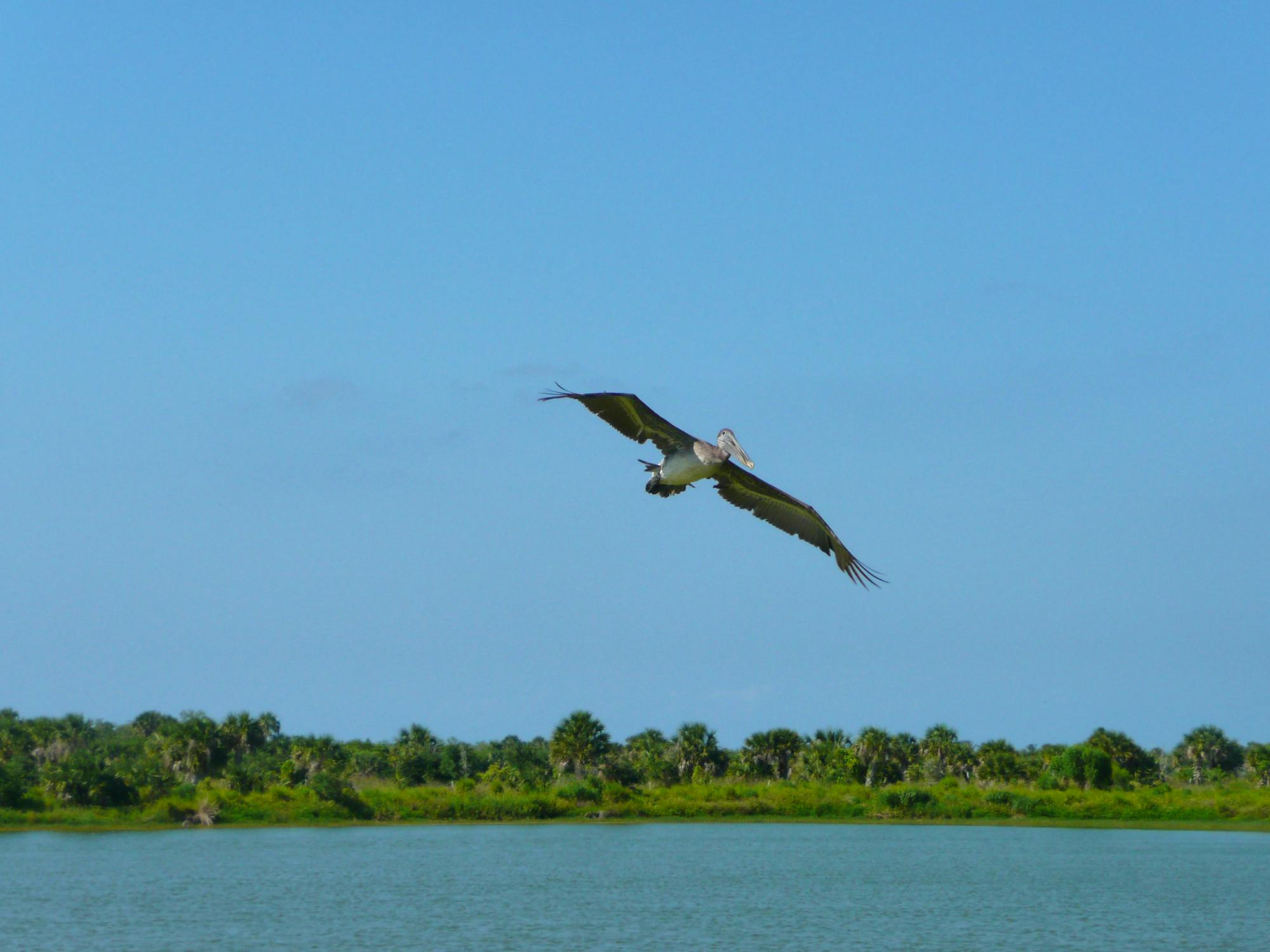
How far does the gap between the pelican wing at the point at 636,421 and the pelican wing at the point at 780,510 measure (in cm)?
120

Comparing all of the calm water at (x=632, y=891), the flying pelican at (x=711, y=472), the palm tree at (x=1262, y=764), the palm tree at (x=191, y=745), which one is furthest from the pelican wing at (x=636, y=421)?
the palm tree at (x=1262, y=764)

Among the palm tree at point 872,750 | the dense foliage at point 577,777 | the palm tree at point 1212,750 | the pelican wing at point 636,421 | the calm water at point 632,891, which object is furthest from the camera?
the palm tree at point 1212,750

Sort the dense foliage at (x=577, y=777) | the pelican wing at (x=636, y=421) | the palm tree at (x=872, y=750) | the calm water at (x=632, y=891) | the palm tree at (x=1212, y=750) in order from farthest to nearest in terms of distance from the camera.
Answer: the palm tree at (x=1212, y=750), the palm tree at (x=872, y=750), the dense foliage at (x=577, y=777), the calm water at (x=632, y=891), the pelican wing at (x=636, y=421)

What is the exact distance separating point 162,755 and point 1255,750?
6246 centimetres

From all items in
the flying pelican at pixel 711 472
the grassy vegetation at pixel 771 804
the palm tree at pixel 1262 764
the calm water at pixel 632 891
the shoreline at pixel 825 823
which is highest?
the flying pelican at pixel 711 472

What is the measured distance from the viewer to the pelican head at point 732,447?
1894 centimetres

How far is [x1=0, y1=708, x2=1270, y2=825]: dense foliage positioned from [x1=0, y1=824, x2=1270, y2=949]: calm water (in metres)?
1.86

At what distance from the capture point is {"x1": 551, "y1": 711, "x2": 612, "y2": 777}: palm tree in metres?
77.9

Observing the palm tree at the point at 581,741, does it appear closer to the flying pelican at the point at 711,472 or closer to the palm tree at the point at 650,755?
the palm tree at the point at 650,755

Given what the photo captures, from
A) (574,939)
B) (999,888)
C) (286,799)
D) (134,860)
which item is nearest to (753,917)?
(574,939)

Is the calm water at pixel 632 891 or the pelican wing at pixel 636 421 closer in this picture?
the pelican wing at pixel 636 421

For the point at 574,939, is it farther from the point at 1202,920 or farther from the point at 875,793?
the point at 875,793

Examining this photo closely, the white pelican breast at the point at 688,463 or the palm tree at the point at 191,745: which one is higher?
the white pelican breast at the point at 688,463

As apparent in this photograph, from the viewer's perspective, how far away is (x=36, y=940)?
41688 mm
